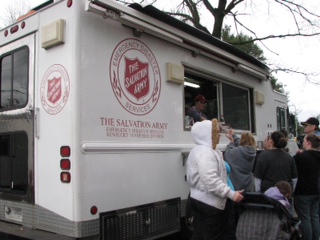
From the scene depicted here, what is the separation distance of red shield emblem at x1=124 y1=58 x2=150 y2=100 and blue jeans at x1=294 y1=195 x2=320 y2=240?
2476 millimetres

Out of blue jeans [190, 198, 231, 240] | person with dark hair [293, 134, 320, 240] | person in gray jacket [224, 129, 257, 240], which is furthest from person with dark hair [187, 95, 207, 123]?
blue jeans [190, 198, 231, 240]

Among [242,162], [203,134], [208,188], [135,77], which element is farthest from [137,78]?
[242,162]

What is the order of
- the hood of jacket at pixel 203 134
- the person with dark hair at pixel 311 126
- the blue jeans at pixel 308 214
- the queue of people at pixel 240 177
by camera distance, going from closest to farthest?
the queue of people at pixel 240 177 → the hood of jacket at pixel 203 134 → the blue jeans at pixel 308 214 → the person with dark hair at pixel 311 126

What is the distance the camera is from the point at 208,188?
3281 millimetres

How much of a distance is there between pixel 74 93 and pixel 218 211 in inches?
69.0

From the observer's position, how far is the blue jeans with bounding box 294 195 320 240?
15.0ft

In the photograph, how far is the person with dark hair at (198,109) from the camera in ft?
16.6

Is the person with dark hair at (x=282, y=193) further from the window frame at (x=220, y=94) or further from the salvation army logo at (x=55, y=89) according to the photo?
the salvation army logo at (x=55, y=89)

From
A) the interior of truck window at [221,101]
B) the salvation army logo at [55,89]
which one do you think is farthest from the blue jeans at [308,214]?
the salvation army logo at [55,89]

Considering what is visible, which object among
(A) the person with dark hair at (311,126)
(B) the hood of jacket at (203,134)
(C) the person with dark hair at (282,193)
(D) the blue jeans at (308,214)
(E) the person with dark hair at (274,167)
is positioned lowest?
(D) the blue jeans at (308,214)

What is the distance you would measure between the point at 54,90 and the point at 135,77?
0.89 metres

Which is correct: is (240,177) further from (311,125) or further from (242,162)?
(311,125)

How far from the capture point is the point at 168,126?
4.36 m

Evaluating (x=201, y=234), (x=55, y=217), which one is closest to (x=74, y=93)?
(x=55, y=217)
